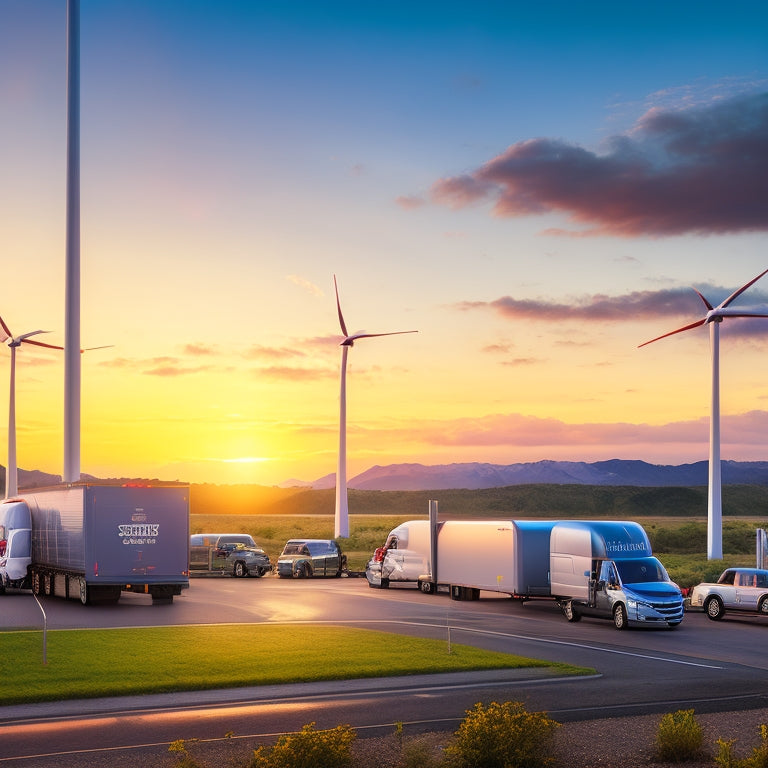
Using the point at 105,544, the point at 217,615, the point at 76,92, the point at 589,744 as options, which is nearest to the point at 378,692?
the point at 589,744

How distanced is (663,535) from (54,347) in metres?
57.6

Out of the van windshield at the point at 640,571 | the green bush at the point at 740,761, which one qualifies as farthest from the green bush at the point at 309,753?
the van windshield at the point at 640,571

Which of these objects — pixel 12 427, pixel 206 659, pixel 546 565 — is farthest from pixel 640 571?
pixel 12 427

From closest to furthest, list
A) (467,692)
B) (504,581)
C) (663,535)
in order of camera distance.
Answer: (467,692) < (504,581) < (663,535)

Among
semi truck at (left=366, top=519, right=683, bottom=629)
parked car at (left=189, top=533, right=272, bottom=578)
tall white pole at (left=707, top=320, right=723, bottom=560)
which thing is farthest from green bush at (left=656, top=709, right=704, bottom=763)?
tall white pole at (left=707, top=320, right=723, bottom=560)

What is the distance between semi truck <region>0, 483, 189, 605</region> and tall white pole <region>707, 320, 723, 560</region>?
33.9 meters

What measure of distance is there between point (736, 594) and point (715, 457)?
28.1m

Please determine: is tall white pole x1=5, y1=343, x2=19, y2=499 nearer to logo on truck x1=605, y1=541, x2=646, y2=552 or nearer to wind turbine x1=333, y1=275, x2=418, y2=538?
wind turbine x1=333, y1=275, x2=418, y2=538

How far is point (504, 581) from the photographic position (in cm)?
3659

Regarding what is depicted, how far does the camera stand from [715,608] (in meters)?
33.3

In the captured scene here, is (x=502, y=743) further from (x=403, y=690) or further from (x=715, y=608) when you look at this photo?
(x=715, y=608)

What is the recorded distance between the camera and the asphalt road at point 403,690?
14.8 meters

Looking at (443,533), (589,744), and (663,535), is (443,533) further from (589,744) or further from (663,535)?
(663,535)

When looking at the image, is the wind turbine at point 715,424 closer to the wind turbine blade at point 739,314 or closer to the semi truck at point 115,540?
the wind turbine blade at point 739,314
